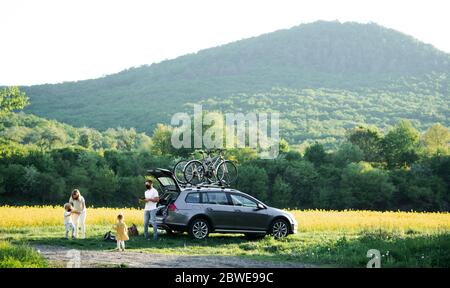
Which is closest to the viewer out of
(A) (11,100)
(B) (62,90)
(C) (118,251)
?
(C) (118,251)

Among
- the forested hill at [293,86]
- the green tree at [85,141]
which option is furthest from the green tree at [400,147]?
the green tree at [85,141]

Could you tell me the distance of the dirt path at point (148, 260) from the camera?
15406 mm

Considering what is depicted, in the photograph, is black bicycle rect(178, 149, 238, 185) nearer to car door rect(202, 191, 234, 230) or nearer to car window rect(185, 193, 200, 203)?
car window rect(185, 193, 200, 203)

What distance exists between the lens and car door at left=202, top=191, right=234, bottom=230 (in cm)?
2153

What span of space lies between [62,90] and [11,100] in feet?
406

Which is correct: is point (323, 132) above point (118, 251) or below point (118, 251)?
above

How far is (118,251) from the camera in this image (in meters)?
18.3

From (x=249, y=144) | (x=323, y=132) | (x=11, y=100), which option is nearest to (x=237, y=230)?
(x=11, y=100)

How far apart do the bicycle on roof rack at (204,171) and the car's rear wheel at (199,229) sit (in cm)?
165

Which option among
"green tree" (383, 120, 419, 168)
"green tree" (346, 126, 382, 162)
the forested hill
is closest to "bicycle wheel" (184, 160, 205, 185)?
"green tree" (383, 120, 419, 168)

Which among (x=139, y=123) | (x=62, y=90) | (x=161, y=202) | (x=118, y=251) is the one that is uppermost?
(x=62, y=90)

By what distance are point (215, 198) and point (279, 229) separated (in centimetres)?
262

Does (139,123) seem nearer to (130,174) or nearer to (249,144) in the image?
(249,144)

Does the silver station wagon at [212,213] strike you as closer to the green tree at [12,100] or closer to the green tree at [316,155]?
the green tree at [12,100]
